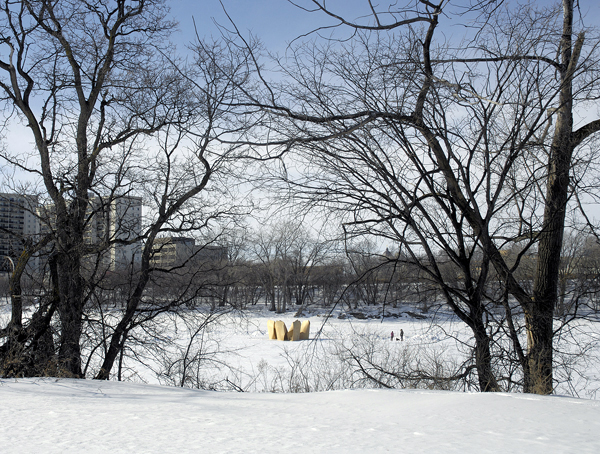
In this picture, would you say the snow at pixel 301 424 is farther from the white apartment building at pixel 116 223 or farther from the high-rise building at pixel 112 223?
the white apartment building at pixel 116 223

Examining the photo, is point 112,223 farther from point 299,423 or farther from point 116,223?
point 299,423

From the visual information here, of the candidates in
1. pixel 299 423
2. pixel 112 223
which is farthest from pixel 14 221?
pixel 299 423

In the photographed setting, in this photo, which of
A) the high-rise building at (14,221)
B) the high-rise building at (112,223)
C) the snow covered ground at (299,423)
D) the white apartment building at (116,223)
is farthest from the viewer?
the white apartment building at (116,223)

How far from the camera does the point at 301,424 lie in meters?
2.76

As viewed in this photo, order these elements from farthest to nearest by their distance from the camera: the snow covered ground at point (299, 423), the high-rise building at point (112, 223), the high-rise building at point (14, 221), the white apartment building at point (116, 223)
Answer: the white apartment building at point (116, 223) → the high-rise building at point (112, 223) → the high-rise building at point (14, 221) → the snow covered ground at point (299, 423)

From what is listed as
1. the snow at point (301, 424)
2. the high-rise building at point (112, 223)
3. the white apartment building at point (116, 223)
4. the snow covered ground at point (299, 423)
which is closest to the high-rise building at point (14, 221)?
the high-rise building at point (112, 223)

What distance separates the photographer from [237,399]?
438 centimetres

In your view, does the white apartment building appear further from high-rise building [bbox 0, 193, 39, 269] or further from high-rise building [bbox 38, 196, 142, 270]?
high-rise building [bbox 0, 193, 39, 269]

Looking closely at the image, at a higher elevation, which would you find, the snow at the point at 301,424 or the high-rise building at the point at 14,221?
the high-rise building at the point at 14,221

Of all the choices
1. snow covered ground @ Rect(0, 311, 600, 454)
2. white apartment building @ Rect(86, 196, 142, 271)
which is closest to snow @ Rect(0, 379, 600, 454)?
snow covered ground @ Rect(0, 311, 600, 454)

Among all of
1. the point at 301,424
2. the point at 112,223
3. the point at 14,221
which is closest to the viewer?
the point at 301,424

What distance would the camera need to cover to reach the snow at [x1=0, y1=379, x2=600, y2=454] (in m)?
2.20

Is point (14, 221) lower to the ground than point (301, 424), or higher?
higher

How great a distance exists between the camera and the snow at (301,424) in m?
2.20
